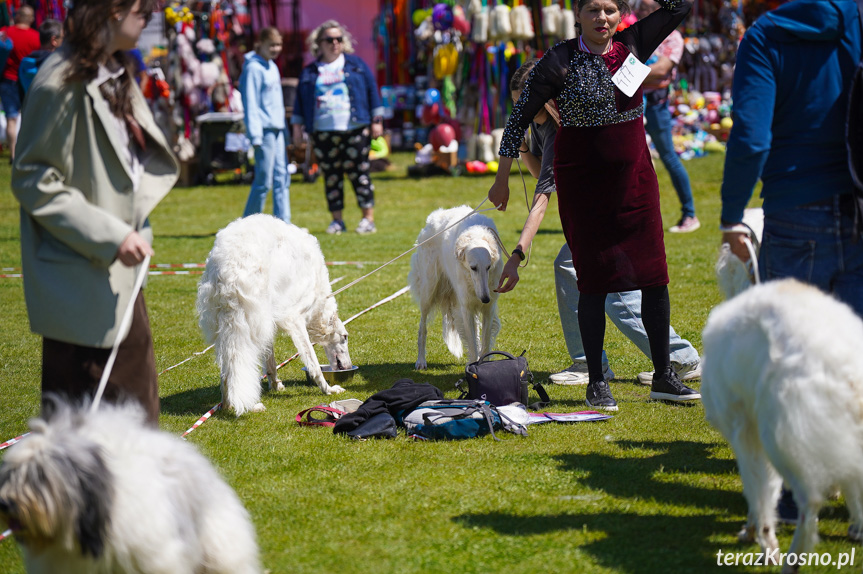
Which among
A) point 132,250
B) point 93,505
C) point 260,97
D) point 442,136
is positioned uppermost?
point 260,97

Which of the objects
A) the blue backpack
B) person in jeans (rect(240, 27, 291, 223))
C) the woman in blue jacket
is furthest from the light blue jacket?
the blue backpack

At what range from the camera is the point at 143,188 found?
2.67 m

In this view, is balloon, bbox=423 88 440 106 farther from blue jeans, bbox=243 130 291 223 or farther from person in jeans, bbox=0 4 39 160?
person in jeans, bbox=0 4 39 160

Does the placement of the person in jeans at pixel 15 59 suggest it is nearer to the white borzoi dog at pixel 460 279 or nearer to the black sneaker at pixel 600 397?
the white borzoi dog at pixel 460 279

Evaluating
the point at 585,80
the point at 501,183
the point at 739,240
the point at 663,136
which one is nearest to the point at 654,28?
the point at 585,80

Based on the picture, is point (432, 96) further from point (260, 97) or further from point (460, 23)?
point (260, 97)

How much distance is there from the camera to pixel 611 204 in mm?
4441

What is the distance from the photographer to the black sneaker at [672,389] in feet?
15.5

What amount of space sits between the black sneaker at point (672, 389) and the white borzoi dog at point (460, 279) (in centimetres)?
123

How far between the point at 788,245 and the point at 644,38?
191 cm

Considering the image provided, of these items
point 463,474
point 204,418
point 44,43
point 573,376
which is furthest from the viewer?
point 44,43

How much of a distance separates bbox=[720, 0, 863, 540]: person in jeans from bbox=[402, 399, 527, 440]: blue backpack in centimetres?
183

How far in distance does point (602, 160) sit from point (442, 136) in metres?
11.9

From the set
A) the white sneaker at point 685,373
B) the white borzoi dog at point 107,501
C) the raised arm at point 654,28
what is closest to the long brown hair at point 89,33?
the white borzoi dog at point 107,501
